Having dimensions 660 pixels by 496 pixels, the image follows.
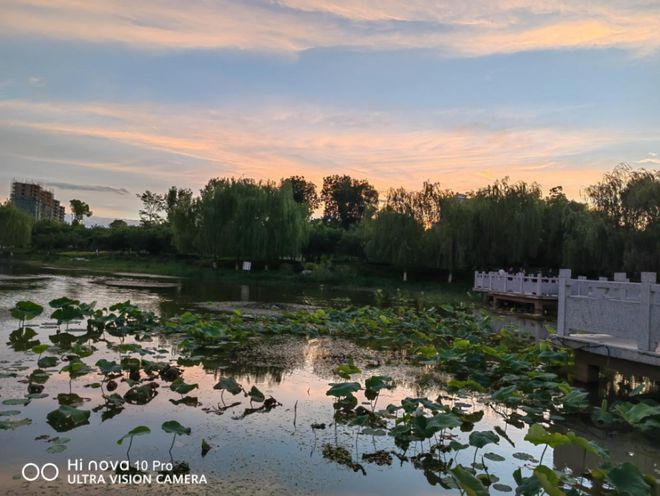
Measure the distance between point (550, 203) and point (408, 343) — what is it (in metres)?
22.8

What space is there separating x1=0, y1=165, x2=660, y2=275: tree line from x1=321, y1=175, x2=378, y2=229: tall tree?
73.3 ft

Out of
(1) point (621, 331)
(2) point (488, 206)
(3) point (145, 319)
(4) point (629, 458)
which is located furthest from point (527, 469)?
(2) point (488, 206)

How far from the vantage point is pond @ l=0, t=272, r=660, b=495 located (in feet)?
13.2

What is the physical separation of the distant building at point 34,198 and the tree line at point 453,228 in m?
80.7

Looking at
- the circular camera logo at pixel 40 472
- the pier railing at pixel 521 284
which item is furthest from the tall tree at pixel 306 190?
the circular camera logo at pixel 40 472

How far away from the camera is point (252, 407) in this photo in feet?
18.9

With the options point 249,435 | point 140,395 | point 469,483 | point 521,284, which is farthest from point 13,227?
point 469,483

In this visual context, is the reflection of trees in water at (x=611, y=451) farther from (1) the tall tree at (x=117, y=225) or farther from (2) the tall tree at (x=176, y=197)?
(1) the tall tree at (x=117, y=225)

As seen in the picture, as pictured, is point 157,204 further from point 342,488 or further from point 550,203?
point 342,488

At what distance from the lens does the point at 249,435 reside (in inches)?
193

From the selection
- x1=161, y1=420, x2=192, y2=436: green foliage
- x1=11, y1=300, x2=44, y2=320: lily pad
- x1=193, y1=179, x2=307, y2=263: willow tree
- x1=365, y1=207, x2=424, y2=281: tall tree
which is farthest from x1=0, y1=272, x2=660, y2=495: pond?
x1=193, y1=179, x2=307, y2=263: willow tree

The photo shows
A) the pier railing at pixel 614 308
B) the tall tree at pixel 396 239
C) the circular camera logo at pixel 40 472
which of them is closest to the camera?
the circular camera logo at pixel 40 472

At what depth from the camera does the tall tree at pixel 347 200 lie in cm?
6328

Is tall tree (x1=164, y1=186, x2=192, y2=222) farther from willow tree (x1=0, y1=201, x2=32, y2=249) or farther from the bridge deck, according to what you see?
the bridge deck
